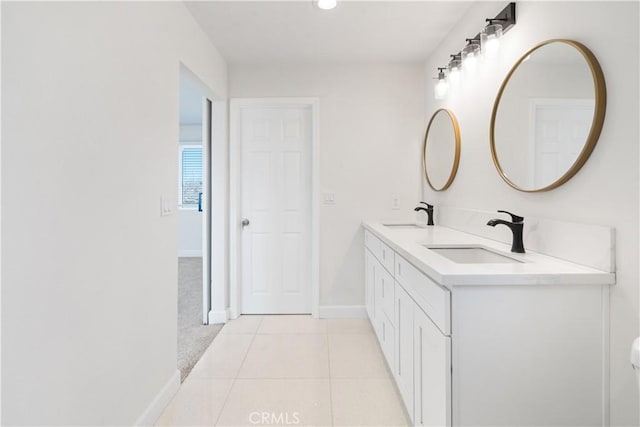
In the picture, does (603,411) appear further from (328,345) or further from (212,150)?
(212,150)

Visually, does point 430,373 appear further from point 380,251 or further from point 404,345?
point 380,251

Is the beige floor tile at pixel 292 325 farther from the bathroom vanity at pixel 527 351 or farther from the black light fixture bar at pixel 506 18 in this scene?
the black light fixture bar at pixel 506 18

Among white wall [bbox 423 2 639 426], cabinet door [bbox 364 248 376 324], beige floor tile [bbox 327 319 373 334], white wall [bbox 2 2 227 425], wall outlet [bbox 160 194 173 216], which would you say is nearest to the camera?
white wall [bbox 2 2 227 425]

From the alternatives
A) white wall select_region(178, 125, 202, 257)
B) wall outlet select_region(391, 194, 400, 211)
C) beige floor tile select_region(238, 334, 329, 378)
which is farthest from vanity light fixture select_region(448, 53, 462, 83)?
white wall select_region(178, 125, 202, 257)

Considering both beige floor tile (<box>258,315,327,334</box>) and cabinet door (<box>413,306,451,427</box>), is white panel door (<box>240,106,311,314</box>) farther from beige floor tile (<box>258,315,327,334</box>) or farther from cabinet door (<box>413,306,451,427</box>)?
cabinet door (<box>413,306,451,427</box>)

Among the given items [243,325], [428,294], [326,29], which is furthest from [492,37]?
[243,325]

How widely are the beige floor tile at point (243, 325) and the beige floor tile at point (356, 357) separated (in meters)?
0.70

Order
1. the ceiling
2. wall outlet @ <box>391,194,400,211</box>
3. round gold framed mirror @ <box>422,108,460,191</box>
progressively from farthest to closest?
wall outlet @ <box>391,194,400,211</box> → round gold framed mirror @ <box>422,108,460,191</box> → the ceiling

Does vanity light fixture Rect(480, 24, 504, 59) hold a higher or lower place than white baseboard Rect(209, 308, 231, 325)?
higher

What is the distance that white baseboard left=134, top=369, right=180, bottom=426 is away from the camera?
1639mm

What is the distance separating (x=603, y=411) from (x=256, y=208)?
2.71 m

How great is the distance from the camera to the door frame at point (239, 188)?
3.10 meters

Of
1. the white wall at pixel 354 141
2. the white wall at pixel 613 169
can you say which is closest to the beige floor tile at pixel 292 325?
the white wall at pixel 354 141

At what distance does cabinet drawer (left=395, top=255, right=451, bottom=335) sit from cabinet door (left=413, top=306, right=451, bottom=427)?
37 mm
